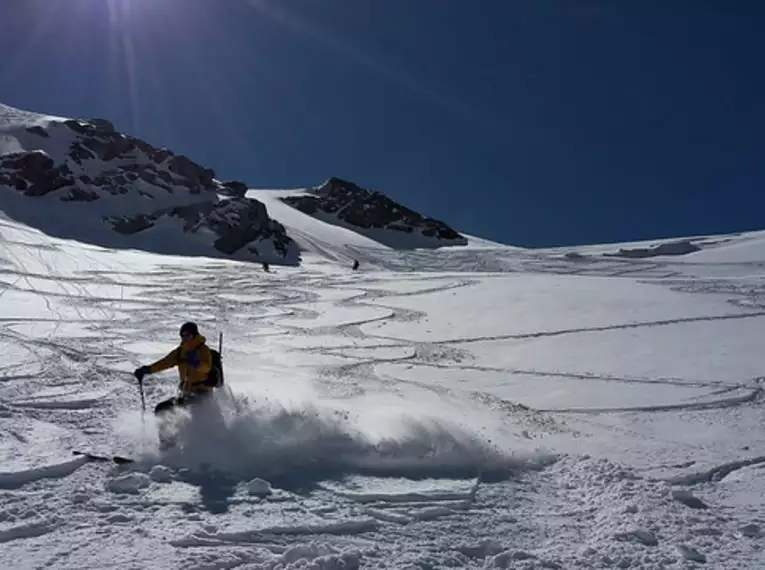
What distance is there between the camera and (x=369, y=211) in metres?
117

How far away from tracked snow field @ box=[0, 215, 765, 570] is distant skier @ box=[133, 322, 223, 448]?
0.99 feet

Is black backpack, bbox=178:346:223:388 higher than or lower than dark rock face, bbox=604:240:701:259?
lower

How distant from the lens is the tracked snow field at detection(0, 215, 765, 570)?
4.88 metres

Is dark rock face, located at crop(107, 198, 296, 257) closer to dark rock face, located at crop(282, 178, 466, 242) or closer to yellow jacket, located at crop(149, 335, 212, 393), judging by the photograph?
dark rock face, located at crop(282, 178, 466, 242)

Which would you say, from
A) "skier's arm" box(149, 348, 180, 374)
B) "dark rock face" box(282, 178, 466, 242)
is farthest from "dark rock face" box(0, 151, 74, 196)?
"skier's arm" box(149, 348, 180, 374)

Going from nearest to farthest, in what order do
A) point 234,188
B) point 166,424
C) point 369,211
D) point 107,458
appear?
point 107,458
point 166,424
point 234,188
point 369,211

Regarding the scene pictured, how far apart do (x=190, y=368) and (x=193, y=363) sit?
0.07 m

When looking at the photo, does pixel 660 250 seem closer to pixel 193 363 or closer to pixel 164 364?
pixel 193 363

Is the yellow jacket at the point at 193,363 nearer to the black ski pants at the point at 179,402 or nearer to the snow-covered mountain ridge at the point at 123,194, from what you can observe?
the black ski pants at the point at 179,402

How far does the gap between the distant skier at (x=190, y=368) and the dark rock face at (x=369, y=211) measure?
4065 inches

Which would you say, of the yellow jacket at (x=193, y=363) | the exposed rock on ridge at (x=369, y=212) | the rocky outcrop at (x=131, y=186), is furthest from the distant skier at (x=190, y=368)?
the exposed rock on ridge at (x=369, y=212)

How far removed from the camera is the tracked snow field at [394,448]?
16.0ft

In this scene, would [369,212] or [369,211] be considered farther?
[369,211]

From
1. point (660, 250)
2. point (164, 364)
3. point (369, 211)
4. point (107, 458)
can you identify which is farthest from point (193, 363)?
point (369, 211)
